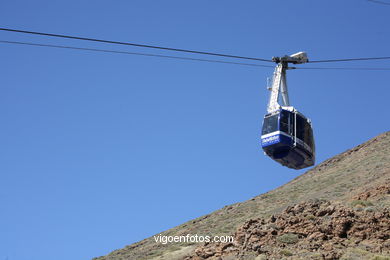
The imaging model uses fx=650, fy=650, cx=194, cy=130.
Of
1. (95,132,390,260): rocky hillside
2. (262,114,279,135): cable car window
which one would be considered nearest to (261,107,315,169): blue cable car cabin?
(262,114,279,135): cable car window

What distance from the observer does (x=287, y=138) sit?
27.8 meters

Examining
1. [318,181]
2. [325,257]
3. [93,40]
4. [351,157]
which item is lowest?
[325,257]

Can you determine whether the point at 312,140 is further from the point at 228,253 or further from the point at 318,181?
the point at 318,181

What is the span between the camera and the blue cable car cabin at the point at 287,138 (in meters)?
27.8

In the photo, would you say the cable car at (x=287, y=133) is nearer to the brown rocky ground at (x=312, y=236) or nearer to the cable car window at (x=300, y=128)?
the cable car window at (x=300, y=128)

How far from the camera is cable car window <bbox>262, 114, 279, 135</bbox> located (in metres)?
28.0

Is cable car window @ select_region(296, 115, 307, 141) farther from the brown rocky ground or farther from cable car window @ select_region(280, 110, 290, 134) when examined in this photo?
the brown rocky ground

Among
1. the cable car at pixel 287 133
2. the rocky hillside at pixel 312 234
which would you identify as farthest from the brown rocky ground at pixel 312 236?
the cable car at pixel 287 133

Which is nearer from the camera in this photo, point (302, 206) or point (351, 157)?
point (302, 206)

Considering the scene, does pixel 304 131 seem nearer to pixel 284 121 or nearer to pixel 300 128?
pixel 300 128

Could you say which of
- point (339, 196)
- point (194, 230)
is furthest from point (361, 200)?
point (194, 230)

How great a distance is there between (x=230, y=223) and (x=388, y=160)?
645 inches

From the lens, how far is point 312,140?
29641mm

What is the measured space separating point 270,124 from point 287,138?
3.37 ft
